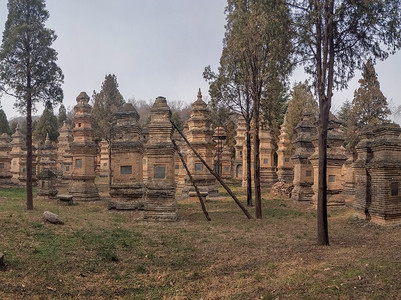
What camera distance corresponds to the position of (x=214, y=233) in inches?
445

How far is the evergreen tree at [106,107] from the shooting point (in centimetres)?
3148

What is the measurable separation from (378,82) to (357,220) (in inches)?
804

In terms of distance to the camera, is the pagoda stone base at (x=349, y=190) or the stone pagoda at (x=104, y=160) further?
the stone pagoda at (x=104, y=160)

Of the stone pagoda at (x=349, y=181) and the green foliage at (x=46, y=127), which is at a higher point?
the green foliage at (x=46, y=127)

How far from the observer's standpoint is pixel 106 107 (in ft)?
115

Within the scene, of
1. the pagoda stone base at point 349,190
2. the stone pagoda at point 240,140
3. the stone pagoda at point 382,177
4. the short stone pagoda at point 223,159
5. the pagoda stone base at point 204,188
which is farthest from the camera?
the short stone pagoda at point 223,159

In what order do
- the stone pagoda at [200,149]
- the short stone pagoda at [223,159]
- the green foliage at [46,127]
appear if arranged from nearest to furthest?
the stone pagoda at [200,149] < the short stone pagoda at [223,159] < the green foliage at [46,127]

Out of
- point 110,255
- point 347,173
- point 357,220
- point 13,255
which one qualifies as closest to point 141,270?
point 110,255

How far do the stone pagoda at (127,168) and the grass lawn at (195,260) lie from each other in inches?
131

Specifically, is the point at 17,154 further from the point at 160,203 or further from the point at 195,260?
the point at 195,260

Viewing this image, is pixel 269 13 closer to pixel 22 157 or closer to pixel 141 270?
pixel 141 270

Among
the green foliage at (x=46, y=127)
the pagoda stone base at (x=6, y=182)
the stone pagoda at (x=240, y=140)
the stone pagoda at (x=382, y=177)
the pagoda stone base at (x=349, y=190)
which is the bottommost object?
the pagoda stone base at (x=349, y=190)

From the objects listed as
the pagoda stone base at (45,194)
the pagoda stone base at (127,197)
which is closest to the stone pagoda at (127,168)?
the pagoda stone base at (127,197)

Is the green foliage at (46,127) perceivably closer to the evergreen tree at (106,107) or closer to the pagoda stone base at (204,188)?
the evergreen tree at (106,107)
